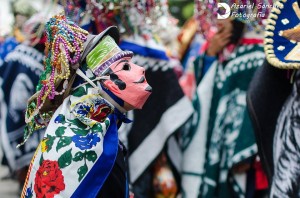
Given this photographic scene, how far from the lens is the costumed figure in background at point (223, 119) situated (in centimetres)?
426

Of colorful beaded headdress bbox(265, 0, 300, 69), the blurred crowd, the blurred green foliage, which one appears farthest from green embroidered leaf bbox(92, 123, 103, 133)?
the blurred green foliage

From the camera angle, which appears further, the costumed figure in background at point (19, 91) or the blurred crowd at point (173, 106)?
the costumed figure in background at point (19, 91)

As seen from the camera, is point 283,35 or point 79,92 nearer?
point 79,92

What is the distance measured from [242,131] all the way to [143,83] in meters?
1.74

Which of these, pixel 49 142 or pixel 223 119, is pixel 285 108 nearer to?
pixel 223 119

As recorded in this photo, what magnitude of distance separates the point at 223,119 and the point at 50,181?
6.79ft

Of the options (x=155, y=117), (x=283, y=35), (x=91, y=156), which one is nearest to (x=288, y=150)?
(x=283, y=35)

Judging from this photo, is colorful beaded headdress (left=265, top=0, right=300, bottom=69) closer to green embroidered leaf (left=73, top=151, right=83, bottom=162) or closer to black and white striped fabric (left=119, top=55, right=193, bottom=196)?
green embroidered leaf (left=73, top=151, right=83, bottom=162)

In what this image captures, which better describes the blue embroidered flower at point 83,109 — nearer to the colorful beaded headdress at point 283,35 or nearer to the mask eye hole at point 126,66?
the mask eye hole at point 126,66

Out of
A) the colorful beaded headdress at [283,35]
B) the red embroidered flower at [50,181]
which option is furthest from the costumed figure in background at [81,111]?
the colorful beaded headdress at [283,35]

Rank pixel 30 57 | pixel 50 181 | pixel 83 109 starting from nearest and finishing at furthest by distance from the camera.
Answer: pixel 50 181
pixel 83 109
pixel 30 57

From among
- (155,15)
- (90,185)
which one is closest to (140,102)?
(90,185)

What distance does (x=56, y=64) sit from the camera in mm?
2613

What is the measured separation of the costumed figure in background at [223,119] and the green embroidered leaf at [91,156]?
1817mm
